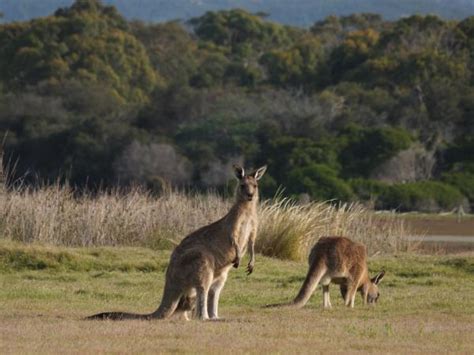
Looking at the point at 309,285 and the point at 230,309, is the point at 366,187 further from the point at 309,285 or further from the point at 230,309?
the point at 309,285

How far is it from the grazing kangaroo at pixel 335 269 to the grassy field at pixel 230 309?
0.17 m

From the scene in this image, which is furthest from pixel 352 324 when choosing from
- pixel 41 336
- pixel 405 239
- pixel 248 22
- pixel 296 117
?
pixel 248 22

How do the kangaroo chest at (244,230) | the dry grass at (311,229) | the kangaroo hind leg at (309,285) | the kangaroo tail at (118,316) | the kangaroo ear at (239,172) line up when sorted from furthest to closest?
the dry grass at (311,229)
the kangaroo hind leg at (309,285)
the kangaroo ear at (239,172)
the kangaroo chest at (244,230)
the kangaroo tail at (118,316)

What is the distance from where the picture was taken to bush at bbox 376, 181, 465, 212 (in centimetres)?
3922

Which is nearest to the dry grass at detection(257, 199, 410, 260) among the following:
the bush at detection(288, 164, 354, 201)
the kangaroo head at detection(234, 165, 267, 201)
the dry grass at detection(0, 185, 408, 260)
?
the dry grass at detection(0, 185, 408, 260)

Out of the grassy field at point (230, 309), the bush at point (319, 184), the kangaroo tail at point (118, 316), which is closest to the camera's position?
the grassy field at point (230, 309)

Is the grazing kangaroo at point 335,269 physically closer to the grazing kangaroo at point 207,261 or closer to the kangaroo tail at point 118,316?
the grazing kangaroo at point 207,261

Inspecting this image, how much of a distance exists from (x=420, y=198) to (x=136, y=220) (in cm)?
2000

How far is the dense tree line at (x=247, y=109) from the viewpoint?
4297 centimetres

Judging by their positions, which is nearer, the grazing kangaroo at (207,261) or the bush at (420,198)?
the grazing kangaroo at (207,261)

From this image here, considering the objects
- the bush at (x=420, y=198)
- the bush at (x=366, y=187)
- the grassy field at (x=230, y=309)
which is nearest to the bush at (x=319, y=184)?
Result: the bush at (x=366, y=187)

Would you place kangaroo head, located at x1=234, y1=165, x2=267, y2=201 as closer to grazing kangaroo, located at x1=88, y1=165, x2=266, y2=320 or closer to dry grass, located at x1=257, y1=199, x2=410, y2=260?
grazing kangaroo, located at x1=88, y1=165, x2=266, y2=320

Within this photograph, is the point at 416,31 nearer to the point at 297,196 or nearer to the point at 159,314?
the point at 297,196

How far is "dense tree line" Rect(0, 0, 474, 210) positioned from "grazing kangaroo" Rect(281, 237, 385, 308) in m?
20.0
